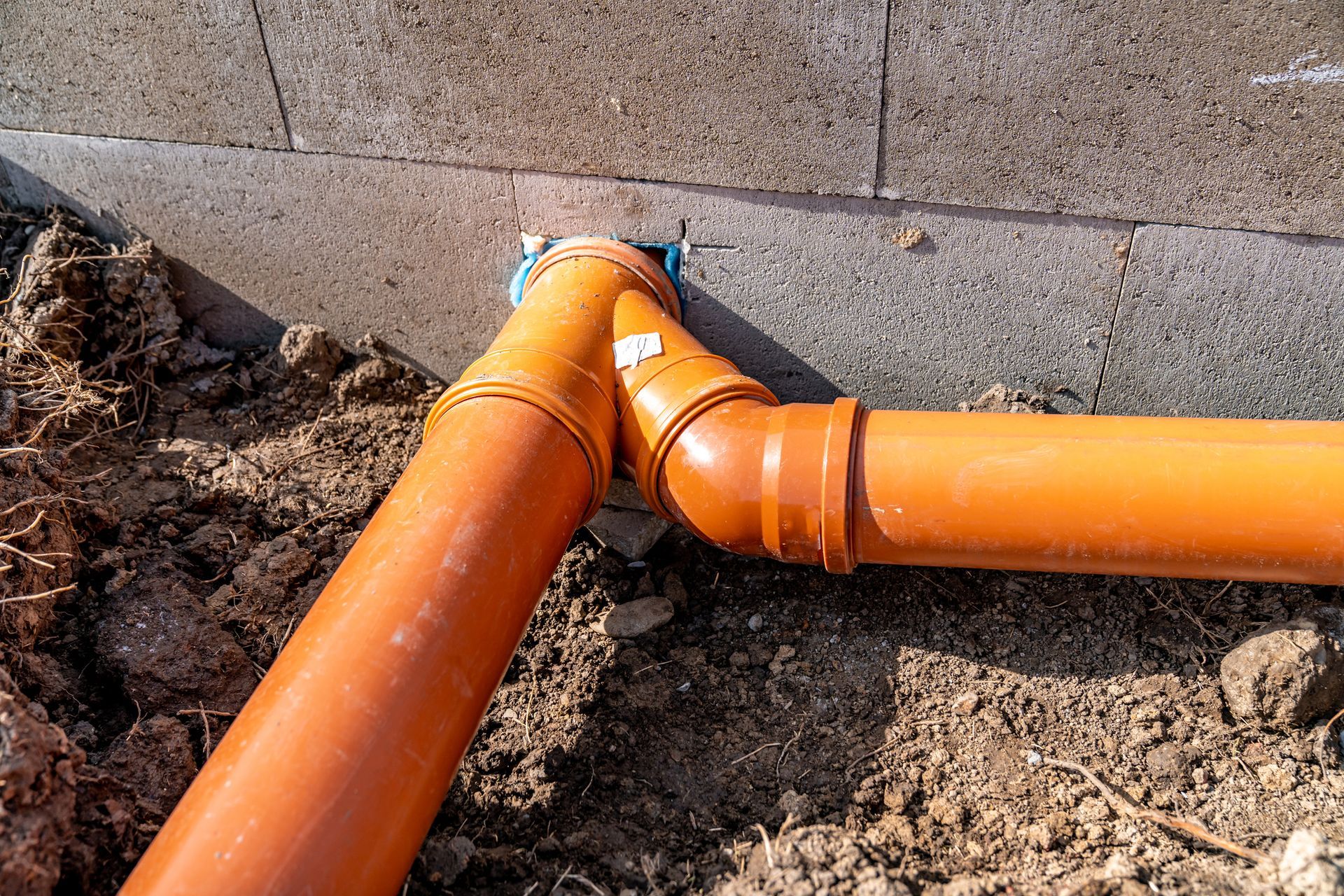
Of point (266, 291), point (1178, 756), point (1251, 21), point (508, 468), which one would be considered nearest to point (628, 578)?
point (508, 468)

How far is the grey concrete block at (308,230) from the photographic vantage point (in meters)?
3.19

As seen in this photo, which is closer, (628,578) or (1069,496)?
(1069,496)

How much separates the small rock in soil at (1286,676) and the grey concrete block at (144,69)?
3.27m

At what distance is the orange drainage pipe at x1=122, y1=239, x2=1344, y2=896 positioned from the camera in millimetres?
1692

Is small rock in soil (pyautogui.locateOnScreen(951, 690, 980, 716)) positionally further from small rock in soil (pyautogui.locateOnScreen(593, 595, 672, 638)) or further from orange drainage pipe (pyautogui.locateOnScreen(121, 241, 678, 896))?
orange drainage pipe (pyautogui.locateOnScreen(121, 241, 678, 896))

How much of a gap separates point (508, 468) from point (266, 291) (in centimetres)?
193

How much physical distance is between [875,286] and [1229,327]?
39.9 inches

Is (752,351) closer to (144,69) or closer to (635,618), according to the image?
(635,618)

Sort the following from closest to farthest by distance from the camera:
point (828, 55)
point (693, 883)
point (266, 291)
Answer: point (693, 883), point (828, 55), point (266, 291)

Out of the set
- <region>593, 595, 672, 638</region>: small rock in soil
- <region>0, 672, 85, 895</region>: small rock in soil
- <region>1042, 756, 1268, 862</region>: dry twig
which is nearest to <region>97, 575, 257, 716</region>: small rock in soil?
<region>0, 672, 85, 895</region>: small rock in soil

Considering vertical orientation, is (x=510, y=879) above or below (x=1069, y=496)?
below

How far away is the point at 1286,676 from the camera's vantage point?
2264mm

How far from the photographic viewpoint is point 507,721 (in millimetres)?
2455

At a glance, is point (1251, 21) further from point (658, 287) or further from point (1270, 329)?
point (658, 287)
